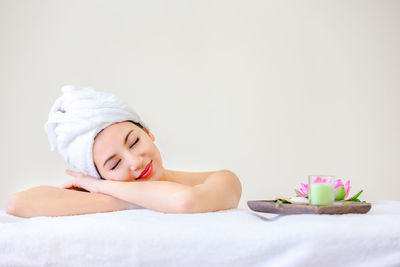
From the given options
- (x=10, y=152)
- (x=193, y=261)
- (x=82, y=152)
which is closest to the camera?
(x=193, y=261)

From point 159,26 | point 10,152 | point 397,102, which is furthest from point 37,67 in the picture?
point 397,102

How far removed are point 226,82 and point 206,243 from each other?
1807 millimetres

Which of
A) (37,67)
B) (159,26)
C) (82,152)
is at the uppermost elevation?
(159,26)

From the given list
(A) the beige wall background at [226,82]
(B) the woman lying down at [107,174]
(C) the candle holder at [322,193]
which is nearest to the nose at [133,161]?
(B) the woman lying down at [107,174]

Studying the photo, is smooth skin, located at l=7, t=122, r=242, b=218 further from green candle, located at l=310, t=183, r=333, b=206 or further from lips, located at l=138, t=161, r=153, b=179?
green candle, located at l=310, t=183, r=333, b=206

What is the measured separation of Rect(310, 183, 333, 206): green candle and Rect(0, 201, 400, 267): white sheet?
128mm

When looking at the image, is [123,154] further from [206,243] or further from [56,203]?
[206,243]

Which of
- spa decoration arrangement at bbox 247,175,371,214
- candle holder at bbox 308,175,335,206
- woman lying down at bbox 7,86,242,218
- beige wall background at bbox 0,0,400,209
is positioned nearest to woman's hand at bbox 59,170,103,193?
woman lying down at bbox 7,86,242,218

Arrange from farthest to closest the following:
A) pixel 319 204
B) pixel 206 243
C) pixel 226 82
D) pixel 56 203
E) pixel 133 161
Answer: pixel 226 82 < pixel 133 161 < pixel 56 203 < pixel 319 204 < pixel 206 243

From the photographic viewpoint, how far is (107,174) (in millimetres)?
1589

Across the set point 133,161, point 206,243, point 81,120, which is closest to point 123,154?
point 133,161

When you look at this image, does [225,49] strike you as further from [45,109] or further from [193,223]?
[193,223]

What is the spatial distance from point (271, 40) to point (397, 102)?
2.81ft

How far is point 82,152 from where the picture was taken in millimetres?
1568
